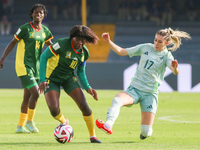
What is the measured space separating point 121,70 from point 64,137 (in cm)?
1130

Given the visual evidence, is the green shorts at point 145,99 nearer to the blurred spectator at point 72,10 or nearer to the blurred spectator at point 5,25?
the blurred spectator at point 5,25

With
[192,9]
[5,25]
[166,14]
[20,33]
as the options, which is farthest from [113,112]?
[192,9]

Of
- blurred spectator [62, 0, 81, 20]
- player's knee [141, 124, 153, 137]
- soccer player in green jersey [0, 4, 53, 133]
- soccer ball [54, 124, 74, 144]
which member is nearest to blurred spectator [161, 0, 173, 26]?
blurred spectator [62, 0, 81, 20]

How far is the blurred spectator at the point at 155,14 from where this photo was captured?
27469mm

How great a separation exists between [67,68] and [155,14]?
22084 millimetres

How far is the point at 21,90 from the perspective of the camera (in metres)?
17.3

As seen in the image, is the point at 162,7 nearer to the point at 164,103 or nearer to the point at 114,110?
the point at 164,103

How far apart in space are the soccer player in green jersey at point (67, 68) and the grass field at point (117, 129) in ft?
1.75

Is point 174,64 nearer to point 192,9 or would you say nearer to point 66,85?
point 66,85

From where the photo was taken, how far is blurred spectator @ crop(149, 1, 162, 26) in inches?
1081

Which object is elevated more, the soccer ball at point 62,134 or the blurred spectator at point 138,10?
the soccer ball at point 62,134

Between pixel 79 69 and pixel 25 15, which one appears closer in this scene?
pixel 79 69

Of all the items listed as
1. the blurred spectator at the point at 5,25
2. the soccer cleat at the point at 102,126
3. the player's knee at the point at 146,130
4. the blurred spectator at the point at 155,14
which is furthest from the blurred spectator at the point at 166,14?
the soccer cleat at the point at 102,126

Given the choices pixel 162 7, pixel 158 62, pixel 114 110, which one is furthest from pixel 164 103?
pixel 162 7
